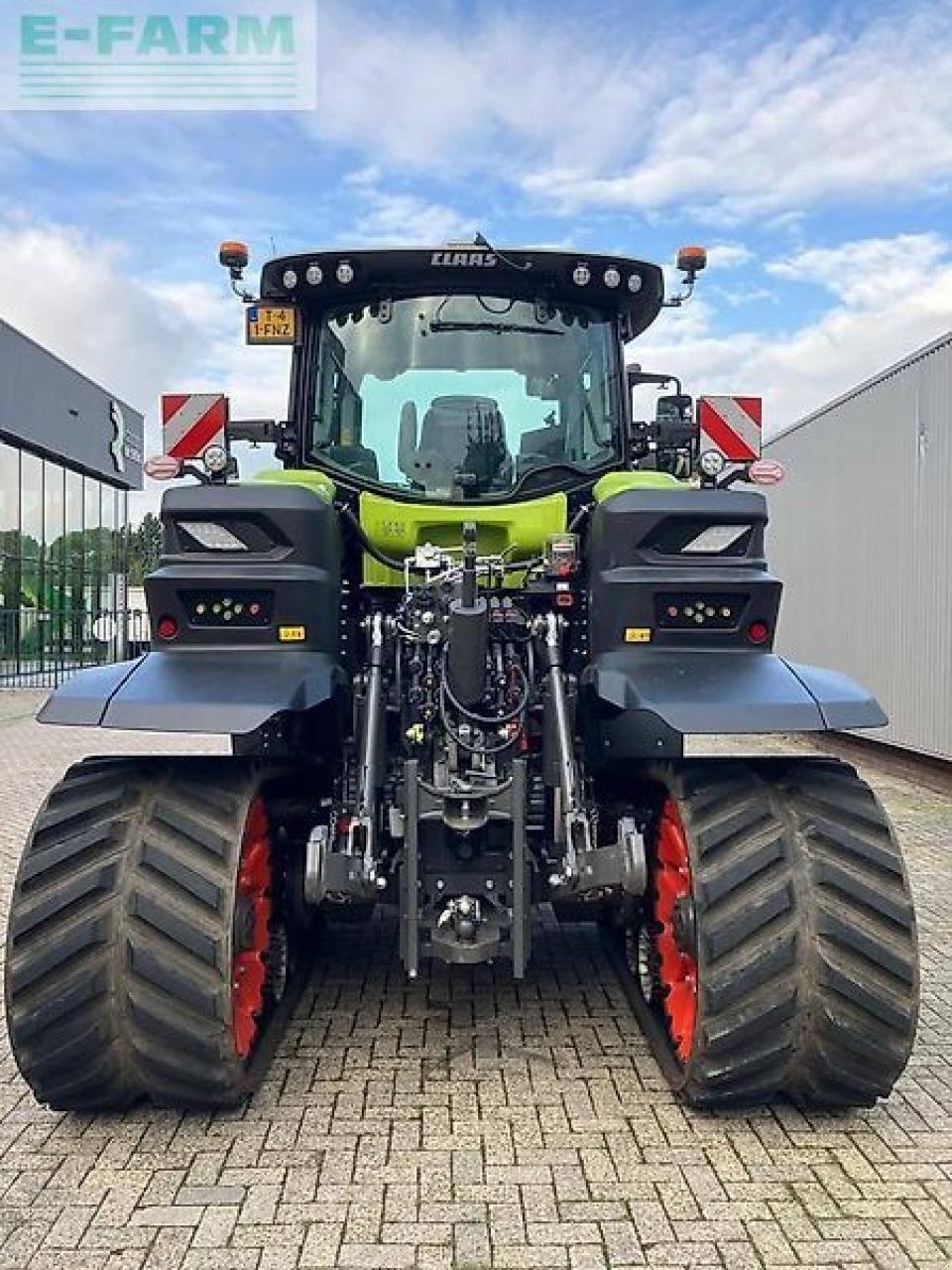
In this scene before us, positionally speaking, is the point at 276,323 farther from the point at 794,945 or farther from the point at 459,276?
the point at 794,945

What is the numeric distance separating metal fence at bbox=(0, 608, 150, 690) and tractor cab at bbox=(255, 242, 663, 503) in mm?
17455

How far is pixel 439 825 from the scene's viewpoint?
4.14m

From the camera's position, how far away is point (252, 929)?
4.18m

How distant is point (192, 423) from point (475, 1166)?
9.72ft

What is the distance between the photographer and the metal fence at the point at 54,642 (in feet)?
78.8

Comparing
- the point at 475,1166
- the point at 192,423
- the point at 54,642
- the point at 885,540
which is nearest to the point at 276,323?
the point at 192,423

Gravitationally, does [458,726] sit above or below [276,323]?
below

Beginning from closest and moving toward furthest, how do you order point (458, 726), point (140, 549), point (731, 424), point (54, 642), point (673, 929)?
point (673, 929)
point (458, 726)
point (731, 424)
point (54, 642)
point (140, 549)

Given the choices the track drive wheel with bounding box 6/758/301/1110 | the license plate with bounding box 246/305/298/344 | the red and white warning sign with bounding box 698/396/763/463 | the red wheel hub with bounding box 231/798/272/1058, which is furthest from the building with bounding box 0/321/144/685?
the track drive wheel with bounding box 6/758/301/1110

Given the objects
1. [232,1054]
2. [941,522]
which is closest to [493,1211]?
[232,1054]

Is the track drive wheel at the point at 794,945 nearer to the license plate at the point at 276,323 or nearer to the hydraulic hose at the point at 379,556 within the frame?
the hydraulic hose at the point at 379,556

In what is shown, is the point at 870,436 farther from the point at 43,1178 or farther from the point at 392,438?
the point at 43,1178

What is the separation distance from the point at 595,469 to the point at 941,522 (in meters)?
7.25

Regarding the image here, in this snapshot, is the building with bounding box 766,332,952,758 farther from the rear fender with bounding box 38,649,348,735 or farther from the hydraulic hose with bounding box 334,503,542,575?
the rear fender with bounding box 38,649,348,735
